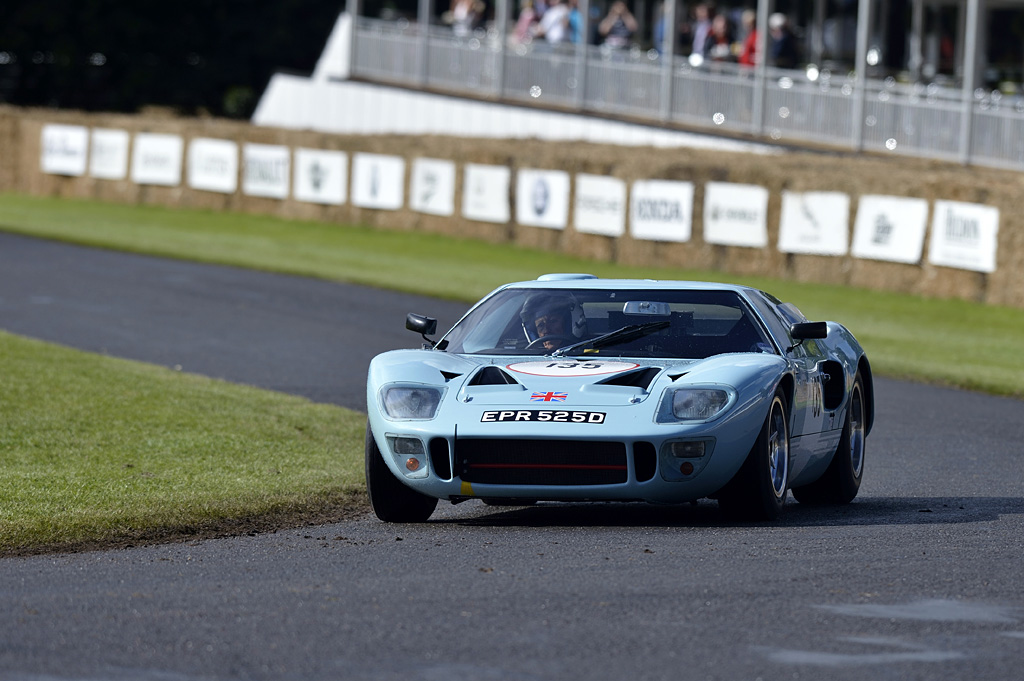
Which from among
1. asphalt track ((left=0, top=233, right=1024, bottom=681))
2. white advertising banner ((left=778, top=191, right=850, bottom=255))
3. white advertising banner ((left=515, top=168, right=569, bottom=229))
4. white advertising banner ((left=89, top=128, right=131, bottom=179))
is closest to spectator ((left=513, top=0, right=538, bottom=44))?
white advertising banner ((left=89, top=128, right=131, bottom=179))

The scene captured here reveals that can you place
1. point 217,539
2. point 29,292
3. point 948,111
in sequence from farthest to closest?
1. point 948,111
2. point 29,292
3. point 217,539

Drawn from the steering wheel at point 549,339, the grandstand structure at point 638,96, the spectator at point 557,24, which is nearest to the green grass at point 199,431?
the steering wheel at point 549,339

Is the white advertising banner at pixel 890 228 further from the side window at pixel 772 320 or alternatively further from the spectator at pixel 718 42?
the side window at pixel 772 320

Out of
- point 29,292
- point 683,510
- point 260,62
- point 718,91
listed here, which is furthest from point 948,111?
point 260,62

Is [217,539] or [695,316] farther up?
[695,316]

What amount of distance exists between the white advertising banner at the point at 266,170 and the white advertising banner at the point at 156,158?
5.83 ft

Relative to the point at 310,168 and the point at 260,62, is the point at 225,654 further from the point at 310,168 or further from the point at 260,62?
the point at 260,62

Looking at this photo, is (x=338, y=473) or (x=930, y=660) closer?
(x=930, y=660)

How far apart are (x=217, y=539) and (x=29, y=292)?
48.7 ft

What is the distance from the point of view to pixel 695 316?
8852 mm

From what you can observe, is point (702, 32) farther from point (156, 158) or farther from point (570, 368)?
point (570, 368)

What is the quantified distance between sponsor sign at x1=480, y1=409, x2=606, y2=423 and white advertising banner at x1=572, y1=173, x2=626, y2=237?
66.4 ft

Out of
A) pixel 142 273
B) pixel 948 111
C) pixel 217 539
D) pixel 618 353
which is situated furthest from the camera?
pixel 948 111

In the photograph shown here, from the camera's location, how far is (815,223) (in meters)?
25.0
